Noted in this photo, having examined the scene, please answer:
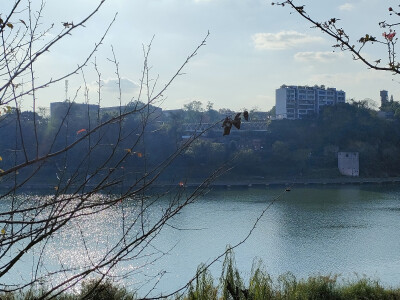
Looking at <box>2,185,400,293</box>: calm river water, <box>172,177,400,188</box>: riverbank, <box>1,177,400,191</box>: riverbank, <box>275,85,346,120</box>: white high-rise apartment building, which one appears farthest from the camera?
<box>275,85,346,120</box>: white high-rise apartment building

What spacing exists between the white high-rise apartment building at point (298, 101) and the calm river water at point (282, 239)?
56.3ft

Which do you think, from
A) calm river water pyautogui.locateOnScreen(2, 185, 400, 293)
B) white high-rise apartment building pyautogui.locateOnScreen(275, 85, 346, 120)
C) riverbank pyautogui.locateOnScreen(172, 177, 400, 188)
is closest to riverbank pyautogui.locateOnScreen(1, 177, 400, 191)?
riverbank pyautogui.locateOnScreen(172, 177, 400, 188)

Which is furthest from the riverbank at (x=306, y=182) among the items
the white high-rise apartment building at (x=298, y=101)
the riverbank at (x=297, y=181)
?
the white high-rise apartment building at (x=298, y=101)

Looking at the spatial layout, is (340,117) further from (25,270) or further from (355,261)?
(25,270)

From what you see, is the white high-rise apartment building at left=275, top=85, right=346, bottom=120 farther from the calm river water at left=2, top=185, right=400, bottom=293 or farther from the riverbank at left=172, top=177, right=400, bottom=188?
the calm river water at left=2, top=185, right=400, bottom=293

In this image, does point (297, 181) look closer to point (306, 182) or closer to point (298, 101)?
point (306, 182)

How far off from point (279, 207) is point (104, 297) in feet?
42.0

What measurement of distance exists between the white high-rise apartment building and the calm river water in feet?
56.3

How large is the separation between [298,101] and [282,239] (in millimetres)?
24034

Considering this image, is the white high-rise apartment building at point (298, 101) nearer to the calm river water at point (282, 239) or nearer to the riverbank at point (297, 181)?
the riverbank at point (297, 181)

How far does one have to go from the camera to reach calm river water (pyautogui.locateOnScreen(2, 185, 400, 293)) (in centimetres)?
850

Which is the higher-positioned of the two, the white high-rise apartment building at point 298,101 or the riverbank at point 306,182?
the white high-rise apartment building at point 298,101

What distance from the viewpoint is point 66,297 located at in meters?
3.53

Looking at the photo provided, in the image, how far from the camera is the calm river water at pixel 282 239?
850 cm
